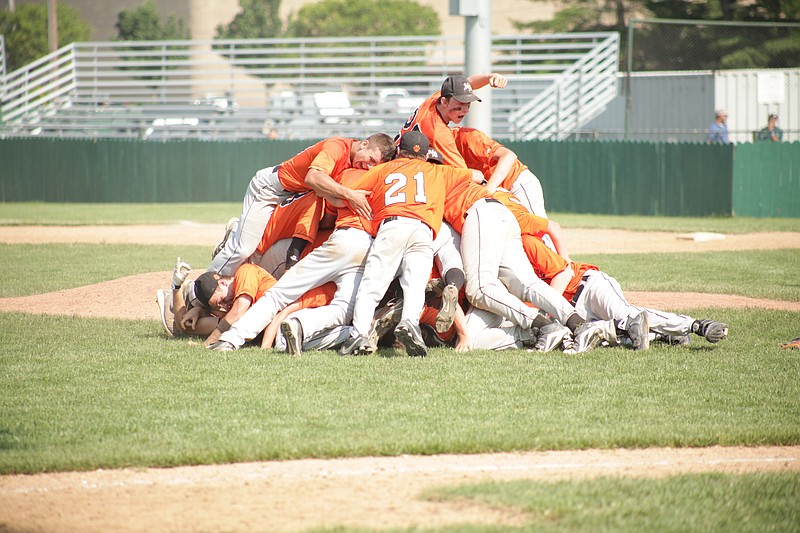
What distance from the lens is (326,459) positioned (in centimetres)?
460

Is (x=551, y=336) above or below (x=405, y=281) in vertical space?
below

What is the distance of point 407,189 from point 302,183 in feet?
4.22

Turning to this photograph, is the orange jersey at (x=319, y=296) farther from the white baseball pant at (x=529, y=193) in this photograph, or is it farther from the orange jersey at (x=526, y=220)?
the white baseball pant at (x=529, y=193)

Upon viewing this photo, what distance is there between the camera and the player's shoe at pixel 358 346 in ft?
22.0

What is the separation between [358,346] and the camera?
6723 millimetres

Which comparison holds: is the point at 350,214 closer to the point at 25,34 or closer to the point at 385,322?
the point at 385,322

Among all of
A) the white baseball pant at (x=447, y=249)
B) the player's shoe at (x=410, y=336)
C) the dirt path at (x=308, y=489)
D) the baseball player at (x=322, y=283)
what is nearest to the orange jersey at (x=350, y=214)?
the baseball player at (x=322, y=283)

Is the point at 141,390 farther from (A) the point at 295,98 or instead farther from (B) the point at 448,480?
(A) the point at 295,98

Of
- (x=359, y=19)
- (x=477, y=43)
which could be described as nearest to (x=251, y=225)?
(x=477, y=43)

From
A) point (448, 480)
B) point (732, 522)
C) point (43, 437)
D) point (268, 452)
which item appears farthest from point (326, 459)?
point (732, 522)

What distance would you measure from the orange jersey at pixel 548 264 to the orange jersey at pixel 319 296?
5.16ft

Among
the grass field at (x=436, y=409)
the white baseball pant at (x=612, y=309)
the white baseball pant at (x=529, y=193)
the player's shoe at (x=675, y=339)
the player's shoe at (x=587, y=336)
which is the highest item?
the white baseball pant at (x=529, y=193)

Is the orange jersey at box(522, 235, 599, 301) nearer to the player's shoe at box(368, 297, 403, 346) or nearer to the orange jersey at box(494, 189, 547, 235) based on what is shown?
the orange jersey at box(494, 189, 547, 235)

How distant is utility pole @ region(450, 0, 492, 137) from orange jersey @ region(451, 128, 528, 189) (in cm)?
512
